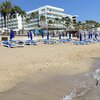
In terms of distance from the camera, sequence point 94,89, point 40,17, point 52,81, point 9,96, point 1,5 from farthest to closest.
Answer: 1. point 40,17
2. point 1,5
3. point 52,81
4. point 94,89
5. point 9,96

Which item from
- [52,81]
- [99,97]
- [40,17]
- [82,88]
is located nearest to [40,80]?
[52,81]

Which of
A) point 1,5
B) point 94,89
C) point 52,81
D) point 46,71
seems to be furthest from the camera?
point 1,5

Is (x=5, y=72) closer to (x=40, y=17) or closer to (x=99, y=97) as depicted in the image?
(x=99, y=97)

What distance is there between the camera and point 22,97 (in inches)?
312

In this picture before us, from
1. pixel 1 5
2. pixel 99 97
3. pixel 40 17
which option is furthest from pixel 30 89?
pixel 40 17

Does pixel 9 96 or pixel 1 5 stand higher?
pixel 1 5

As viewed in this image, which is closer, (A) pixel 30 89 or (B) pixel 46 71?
(A) pixel 30 89

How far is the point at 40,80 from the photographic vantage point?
1056 centimetres

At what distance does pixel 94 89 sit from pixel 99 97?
1089mm

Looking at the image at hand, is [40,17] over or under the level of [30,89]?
over

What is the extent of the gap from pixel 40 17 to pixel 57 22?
776 cm

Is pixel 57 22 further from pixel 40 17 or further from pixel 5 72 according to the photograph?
pixel 5 72

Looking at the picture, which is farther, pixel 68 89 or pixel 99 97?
pixel 68 89

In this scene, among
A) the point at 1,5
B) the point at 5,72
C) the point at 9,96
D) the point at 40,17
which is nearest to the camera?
the point at 9,96
